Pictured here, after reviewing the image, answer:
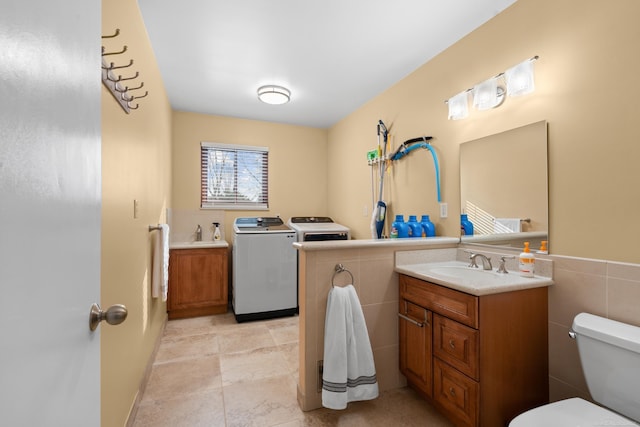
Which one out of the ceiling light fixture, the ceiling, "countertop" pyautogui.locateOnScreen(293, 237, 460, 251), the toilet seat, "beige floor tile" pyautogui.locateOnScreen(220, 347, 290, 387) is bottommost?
"beige floor tile" pyautogui.locateOnScreen(220, 347, 290, 387)

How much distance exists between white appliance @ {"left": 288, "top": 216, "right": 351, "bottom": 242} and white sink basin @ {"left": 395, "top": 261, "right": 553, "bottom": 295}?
60.9 inches

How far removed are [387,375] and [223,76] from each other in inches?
111

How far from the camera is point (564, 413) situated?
3.72 ft

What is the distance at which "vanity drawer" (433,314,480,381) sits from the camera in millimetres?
Result: 1406

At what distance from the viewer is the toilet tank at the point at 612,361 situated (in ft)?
3.68

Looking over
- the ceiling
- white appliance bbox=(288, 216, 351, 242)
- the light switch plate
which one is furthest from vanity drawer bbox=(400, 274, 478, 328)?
the ceiling

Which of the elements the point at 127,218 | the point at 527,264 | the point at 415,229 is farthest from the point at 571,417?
the point at 127,218

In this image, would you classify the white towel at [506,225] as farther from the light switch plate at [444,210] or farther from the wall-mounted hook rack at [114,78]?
the wall-mounted hook rack at [114,78]

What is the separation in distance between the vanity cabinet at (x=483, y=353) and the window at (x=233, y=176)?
279 centimetres

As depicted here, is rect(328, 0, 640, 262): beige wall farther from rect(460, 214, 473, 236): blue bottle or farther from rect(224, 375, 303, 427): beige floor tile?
rect(224, 375, 303, 427): beige floor tile

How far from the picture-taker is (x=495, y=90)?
72.7 inches

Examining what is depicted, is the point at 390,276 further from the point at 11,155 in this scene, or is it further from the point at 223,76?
the point at 223,76

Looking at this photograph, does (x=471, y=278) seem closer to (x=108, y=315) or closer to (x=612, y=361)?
(x=612, y=361)

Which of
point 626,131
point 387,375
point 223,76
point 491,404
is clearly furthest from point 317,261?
point 223,76
